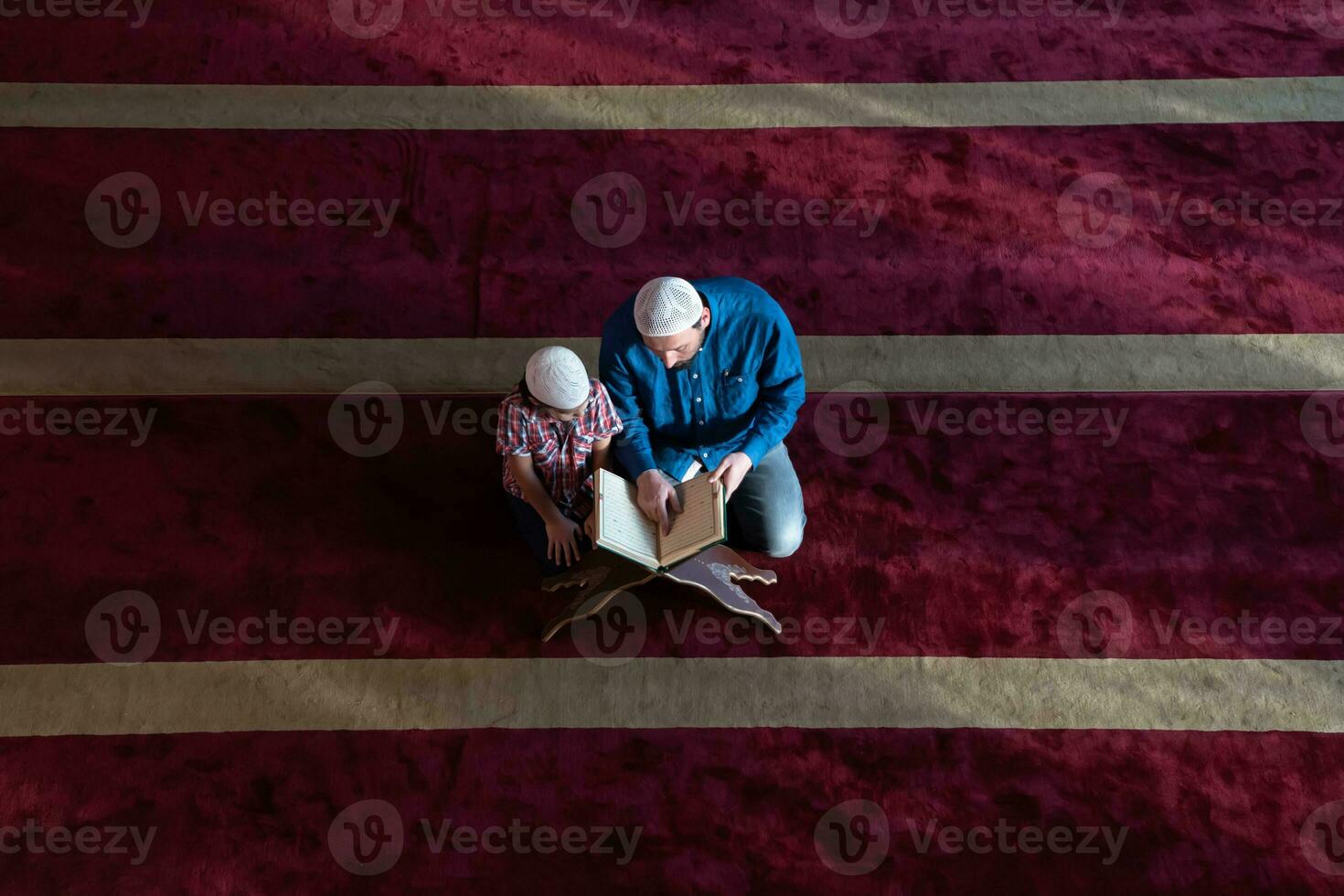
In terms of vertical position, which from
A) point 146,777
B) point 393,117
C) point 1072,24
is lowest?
point 146,777

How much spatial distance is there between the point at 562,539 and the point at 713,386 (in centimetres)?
53

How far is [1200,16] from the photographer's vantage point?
3898mm

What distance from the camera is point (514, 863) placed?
244 centimetres

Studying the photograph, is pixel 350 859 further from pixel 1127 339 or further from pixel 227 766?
pixel 1127 339

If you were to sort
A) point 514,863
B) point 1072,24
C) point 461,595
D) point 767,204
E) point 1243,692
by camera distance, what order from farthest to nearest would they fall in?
point 1072,24, point 767,204, point 461,595, point 1243,692, point 514,863

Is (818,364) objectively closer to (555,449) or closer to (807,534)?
(807,534)

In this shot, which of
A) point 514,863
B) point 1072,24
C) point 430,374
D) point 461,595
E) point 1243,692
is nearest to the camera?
point 514,863

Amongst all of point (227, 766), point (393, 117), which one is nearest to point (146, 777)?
point (227, 766)

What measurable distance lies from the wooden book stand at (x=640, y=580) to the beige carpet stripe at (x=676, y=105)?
5.73 feet

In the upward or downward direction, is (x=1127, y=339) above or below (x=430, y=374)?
above

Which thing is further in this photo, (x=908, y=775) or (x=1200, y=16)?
(x=1200, y=16)

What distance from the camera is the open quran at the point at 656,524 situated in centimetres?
236

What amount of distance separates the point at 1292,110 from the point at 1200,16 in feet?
1.75

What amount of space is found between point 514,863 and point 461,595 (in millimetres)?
719
